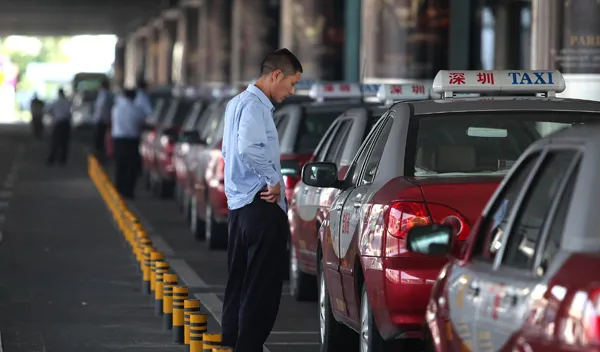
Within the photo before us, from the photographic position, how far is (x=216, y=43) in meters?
67.4

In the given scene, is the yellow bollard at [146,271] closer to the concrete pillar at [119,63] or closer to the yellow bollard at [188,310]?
the yellow bollard at [188,310]

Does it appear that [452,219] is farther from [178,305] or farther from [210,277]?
[210,277]

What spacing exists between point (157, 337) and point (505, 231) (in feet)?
19.4

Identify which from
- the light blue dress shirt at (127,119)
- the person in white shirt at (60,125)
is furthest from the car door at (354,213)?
the person in white shirt at (60,125)

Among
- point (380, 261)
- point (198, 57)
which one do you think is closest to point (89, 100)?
point (198, 57)

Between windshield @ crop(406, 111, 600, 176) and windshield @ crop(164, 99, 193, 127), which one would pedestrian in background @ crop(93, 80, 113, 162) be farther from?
windshield @ crop(406, 111, 600, 176)

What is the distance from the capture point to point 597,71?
58.6 ft

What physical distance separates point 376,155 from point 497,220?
10.3ft

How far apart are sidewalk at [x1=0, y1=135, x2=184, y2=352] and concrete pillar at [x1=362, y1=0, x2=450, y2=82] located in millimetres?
6941

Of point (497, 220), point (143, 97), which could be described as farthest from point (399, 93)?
point (143, 97)

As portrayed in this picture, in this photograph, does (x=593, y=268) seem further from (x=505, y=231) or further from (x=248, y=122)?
(x=248, y=122)

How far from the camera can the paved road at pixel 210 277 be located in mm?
11852

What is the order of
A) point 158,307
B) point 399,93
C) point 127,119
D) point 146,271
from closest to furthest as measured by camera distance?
point 158,307, point 399,93, point 146,271, point 127,119

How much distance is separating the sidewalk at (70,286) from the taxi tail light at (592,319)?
6522 millimetres
